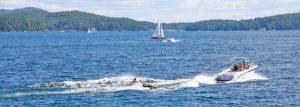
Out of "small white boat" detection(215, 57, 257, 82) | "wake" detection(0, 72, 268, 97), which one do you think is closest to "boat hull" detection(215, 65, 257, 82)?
"small white boat" detection(215, 57, 257, 82)

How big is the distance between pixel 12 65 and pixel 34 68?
7747mm

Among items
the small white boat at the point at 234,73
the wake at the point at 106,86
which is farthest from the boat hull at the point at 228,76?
the wake at the point at 106,86

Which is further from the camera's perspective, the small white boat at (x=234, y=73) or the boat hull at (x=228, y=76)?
the small white boat at (x=234, y=73)

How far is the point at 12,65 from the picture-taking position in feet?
379

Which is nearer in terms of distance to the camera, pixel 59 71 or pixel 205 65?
pixel 59 71

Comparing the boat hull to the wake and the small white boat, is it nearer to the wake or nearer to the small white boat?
the small white boat

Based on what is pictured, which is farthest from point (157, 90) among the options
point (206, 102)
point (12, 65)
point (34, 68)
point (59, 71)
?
point (12, 65)

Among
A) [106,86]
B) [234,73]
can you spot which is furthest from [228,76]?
[106,86]

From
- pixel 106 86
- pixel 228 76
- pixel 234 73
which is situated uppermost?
pixel 234 73

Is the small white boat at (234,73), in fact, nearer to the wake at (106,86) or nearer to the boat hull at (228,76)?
the boat hull at (228,76)

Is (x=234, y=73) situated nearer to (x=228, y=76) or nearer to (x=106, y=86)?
(x=228, y=76)

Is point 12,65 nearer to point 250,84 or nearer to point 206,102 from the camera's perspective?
point 250,84

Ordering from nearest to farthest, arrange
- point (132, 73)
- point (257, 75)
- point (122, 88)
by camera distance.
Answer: point (122, 88) → point (257, 75) → point (132, 73)

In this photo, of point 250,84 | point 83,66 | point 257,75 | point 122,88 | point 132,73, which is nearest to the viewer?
point 122,88
